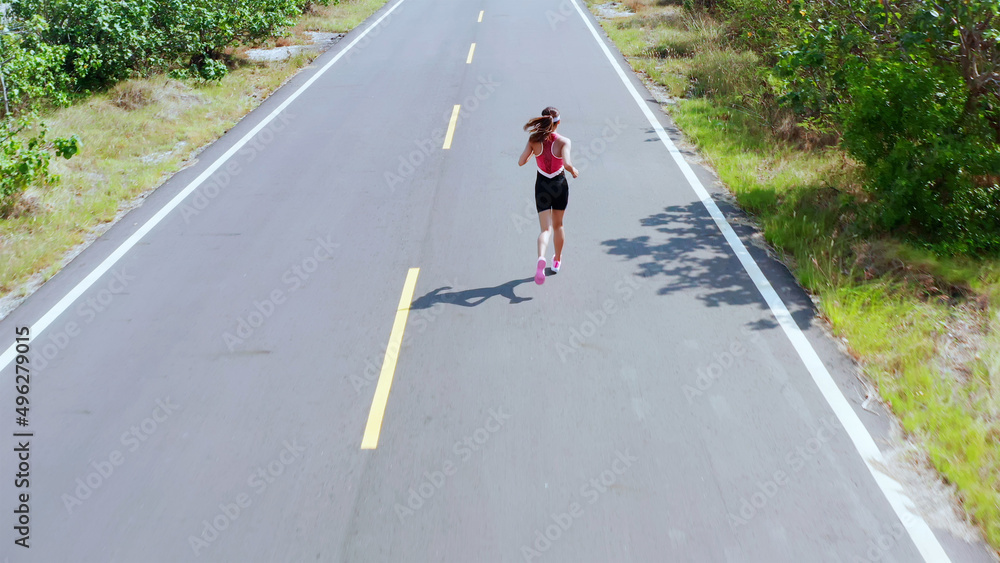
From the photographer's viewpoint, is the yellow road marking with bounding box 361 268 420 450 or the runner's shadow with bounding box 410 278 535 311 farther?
the runner's shadow with bounding box 410 278 535 311

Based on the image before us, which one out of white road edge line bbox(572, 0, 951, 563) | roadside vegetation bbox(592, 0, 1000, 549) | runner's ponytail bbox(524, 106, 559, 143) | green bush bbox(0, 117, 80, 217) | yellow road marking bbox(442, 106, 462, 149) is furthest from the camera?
yellow road marking bbox(442, 106, 462, 149)

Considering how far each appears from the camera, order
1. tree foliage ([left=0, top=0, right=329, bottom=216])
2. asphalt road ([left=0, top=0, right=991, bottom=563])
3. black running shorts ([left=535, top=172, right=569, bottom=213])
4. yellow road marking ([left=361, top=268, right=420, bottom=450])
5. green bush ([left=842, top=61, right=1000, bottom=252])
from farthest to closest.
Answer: tree foliage ([left=0, top=0, right=329, bottom=216]) < green bush ([left=842, top=61, right=1000, bottom=252]) < black running shorts ([left=535, top=172, right=569, bottom=213]) < yellow road marking ([left=361, top=268, right=420, bottom=450]) < asphalt road ([left=0, top=0, right=991, bottom=563])

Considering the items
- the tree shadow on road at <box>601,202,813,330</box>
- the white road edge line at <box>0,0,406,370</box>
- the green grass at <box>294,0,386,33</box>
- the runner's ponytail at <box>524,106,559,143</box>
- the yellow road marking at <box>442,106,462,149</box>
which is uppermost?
the runner's ponytail at <box>524,106,559,143</box>

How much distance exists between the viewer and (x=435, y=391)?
6043 millimetres

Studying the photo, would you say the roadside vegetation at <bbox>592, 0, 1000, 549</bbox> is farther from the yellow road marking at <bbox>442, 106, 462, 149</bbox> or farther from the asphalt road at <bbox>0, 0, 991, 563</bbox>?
the yellow road marking at <bbox>442, 106, 462, 149</bbox>

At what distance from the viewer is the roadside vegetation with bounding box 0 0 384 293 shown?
9.52 metres

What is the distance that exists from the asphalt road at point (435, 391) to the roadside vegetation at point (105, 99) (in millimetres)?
789

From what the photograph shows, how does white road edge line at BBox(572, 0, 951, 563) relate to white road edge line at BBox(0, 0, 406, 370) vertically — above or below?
above

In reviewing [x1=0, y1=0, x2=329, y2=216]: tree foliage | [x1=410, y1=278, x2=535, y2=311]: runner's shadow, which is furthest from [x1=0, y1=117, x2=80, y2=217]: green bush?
[x1=410, y1=278, x2=535, y2=311]: runner's shadow

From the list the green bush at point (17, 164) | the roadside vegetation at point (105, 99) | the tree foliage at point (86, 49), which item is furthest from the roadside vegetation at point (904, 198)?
the tree foliage at point (86, 49)

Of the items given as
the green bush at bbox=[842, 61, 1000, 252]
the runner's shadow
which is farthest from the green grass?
the green bush at bbox=[842, 61, 1000, 252]

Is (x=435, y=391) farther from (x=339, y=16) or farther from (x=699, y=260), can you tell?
(x=339, y=16)

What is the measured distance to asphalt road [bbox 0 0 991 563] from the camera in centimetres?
467

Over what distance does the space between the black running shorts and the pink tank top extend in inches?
2.1
